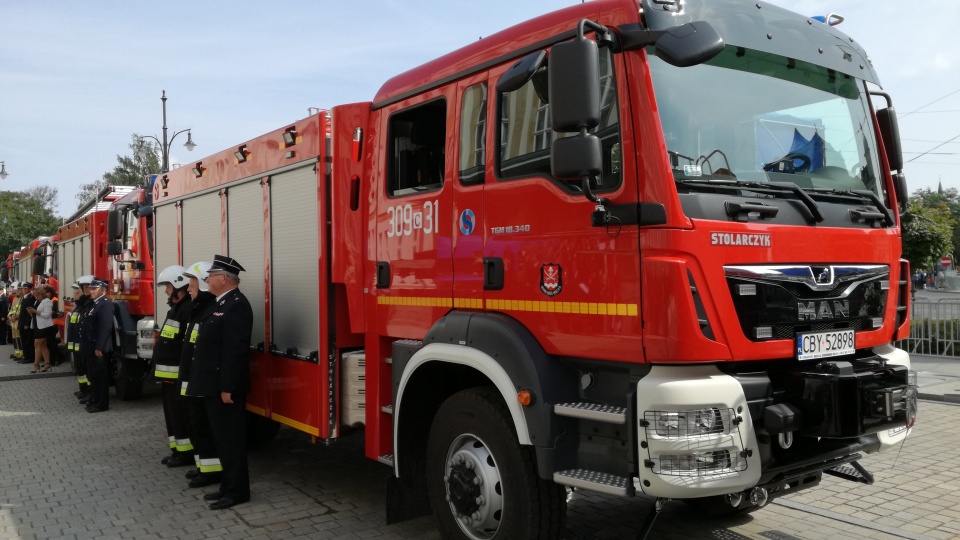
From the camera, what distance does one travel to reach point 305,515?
5574 mm

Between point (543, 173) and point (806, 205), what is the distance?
125 cm

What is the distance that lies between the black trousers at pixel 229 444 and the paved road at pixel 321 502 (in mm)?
202

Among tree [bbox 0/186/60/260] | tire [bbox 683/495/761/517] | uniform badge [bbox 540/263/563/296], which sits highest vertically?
tree [bbox 0/186/60/260]

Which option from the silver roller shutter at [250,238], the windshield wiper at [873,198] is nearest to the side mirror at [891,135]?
the windshield wiper at [873,198]

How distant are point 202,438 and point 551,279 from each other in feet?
12.3

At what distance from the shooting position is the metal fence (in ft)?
40.6

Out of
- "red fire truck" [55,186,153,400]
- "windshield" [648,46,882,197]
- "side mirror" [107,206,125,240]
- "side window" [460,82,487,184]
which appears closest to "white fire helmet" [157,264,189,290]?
"red fire truck" [55,186,153,400]

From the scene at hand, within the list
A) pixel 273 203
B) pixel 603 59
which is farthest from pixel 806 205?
pixel 273 203

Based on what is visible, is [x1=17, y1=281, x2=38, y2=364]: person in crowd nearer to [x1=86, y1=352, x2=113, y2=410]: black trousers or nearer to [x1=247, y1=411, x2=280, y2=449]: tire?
[x1=86, y1=352, x2=113, y2=410]: black trousers

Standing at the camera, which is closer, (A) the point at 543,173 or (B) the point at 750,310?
(B) the point at 750,310

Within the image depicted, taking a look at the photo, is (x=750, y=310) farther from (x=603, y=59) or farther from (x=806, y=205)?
(x=603, y=59)

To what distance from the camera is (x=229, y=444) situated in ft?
19.1

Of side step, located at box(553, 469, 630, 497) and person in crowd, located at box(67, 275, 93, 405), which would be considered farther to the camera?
person in crowd, located at box(67, 275, 93, 405)

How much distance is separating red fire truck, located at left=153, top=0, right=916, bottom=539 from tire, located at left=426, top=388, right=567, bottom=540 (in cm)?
1
